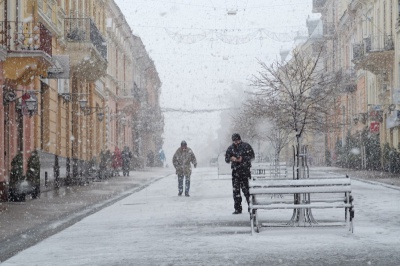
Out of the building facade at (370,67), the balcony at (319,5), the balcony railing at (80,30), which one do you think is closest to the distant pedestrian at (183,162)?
the balcony railing at (80,30)

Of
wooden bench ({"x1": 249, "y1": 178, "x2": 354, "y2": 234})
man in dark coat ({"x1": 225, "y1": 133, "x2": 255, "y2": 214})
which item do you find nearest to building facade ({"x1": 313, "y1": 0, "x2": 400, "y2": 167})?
man in dark coat ({"x1": 225, "y1": 133, "x2": 255, "y2": 214})

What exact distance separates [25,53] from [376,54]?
24.0 metres

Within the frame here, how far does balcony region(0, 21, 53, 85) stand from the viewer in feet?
68.8

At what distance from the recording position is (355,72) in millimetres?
53906

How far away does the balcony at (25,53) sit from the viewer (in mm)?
20969

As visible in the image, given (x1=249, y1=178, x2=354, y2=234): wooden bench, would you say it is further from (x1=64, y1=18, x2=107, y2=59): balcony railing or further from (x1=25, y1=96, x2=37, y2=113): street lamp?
(x1=64, y1=18, x2=107, y2=59): balcony railing

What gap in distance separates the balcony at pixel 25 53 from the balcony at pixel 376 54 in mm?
22386

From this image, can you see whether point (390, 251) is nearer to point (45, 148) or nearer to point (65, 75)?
point (65, 75)

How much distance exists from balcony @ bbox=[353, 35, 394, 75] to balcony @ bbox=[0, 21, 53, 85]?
881 inches

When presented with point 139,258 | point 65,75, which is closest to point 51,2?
point 65,75

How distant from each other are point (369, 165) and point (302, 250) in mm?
36689

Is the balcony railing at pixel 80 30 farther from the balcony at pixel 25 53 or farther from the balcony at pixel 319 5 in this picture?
the balcony at pixel 319 5

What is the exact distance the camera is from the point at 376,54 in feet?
135

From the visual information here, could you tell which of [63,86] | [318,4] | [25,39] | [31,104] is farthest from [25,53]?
[318,4]
